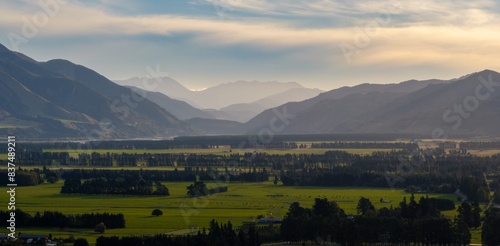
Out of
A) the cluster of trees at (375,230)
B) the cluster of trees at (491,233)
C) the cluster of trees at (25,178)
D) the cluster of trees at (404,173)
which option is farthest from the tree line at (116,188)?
the cluster of trees at (491,233)

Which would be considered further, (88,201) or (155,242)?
(88,201)

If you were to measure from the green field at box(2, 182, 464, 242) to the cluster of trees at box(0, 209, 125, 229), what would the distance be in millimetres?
1315

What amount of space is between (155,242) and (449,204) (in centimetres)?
4213

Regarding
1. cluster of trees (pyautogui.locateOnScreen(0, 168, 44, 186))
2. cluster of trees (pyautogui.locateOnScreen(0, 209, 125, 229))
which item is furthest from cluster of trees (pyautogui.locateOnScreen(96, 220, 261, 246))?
cluster of trees (pyautogui.locateOnScreen(0, 168, 44, 186))

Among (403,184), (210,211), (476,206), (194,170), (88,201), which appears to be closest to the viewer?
(476,206)

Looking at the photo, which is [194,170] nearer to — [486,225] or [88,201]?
[88,201]

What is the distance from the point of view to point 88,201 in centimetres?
10125

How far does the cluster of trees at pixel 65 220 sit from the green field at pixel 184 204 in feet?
4.31

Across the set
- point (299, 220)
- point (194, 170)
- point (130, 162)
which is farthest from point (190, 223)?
point (130, 162)

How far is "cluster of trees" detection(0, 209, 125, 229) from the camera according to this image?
7738 centimetres

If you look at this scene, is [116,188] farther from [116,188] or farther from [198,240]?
[198,240]

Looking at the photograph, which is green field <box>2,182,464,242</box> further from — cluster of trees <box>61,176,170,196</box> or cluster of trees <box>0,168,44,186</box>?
cluster of trees <box>0,168,44,186</box>

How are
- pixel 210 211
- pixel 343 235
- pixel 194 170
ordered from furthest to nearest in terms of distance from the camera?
pixel 194 170 → pixel 210 211 → pixel 343 235

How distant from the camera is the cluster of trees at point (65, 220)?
77.4 meters
